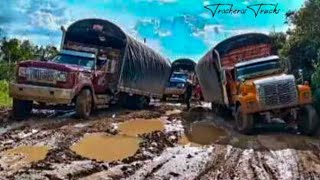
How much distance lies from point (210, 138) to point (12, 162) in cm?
568

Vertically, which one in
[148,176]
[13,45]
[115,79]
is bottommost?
[148,176]

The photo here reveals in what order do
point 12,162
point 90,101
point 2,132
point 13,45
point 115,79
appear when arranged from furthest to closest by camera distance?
point 13,45
point 115,79
point 90,101
point 2,132
point 12,162

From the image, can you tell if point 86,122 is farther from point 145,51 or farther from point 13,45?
point 13,45

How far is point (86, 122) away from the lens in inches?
542

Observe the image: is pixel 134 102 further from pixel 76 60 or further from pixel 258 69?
pixel 258 69

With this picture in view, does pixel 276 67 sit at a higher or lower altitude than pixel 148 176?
higher

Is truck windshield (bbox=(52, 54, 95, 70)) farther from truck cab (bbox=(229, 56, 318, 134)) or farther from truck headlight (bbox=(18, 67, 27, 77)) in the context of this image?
truck cab (bbox=(229, 56, 318, 134))

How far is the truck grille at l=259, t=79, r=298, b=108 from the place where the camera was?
13367 millimetres

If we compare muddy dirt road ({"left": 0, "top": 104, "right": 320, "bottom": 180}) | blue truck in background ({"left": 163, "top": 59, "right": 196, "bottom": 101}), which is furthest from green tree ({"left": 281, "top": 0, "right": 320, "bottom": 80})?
blue truck in background ({"left": 163, "top": 59, "right": 196, "bottom": 101})

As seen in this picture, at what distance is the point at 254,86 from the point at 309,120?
1.60 meters

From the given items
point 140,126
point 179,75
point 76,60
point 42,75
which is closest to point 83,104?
point 42,75

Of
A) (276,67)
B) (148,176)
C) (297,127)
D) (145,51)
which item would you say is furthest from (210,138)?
(145,51)

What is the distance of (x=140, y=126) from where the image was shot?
46.4 feet

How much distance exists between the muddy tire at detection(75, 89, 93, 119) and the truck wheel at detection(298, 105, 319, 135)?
575cm
